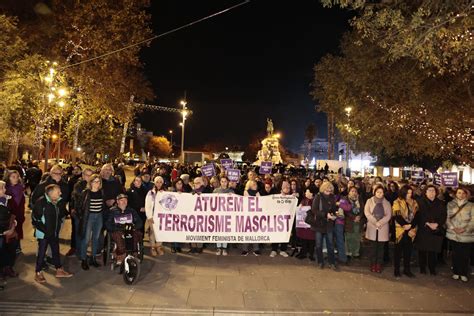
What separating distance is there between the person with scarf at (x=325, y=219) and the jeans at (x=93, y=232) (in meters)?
4.42

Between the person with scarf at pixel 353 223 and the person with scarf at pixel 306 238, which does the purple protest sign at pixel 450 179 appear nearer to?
the person with scarf at pixel 353 223

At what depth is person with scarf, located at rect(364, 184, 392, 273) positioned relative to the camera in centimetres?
809

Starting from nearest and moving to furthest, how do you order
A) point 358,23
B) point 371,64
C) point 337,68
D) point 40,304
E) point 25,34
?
point 40,304 → point 358,23 → point 371,64 → point 337,68 → point 25,34

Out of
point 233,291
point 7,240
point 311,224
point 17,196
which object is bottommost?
point 233,291

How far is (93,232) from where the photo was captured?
26.1 ft

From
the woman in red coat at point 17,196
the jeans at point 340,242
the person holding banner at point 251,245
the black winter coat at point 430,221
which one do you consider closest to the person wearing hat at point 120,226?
the woman in red coat at point 17,196

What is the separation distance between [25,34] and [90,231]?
12604 mm

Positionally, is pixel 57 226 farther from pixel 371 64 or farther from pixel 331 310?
pixel 371 64

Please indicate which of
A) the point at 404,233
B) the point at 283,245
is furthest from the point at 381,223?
the point at 283,245

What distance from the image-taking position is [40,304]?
596cm

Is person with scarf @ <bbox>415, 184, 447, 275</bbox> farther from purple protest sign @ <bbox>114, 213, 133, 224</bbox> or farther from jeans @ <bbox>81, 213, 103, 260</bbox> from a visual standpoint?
jeans @ <bbox>81, 213, 103, 260</bbox>

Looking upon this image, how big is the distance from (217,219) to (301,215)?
1.93 metres

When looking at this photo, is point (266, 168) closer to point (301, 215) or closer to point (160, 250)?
point (301, 215)

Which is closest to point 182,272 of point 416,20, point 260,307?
point 260,307
